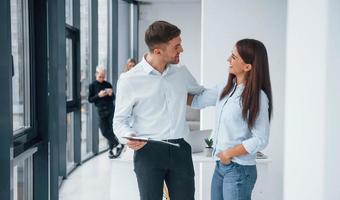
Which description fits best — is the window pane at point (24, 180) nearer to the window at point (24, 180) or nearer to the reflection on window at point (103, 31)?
the window at point (24, 180)

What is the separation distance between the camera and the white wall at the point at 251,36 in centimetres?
391

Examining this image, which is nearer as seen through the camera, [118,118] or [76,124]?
[118,118]

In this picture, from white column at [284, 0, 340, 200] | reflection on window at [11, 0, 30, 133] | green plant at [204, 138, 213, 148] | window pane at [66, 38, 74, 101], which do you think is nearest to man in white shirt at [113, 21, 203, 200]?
white column at [284, 0, 340, 200]

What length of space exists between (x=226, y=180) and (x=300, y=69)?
0.72 metres

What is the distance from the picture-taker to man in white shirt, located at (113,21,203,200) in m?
1.99

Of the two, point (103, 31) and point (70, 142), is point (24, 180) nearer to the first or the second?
point (70, 142)

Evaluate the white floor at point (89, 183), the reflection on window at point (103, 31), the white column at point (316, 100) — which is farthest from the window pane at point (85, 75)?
the white column at point (316, 100)

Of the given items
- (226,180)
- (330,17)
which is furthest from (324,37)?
(226,180)

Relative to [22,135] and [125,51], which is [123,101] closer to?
[22,135]

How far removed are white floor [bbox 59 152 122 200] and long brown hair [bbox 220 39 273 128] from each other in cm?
255

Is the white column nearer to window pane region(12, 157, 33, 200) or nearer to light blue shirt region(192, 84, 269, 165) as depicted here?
light blue shirt region(192, 84, 269, 165)

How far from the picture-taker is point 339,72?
1.59m

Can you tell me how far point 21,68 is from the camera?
340 cm

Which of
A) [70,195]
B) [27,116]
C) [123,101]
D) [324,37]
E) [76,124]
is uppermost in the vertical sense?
[324,37]
